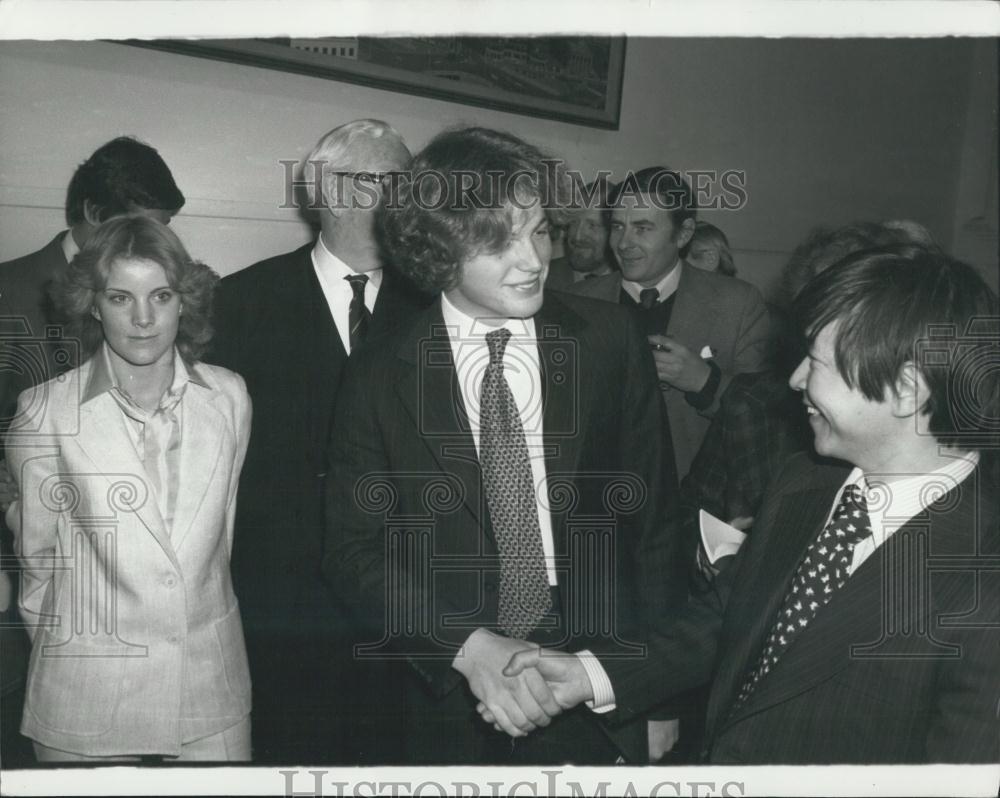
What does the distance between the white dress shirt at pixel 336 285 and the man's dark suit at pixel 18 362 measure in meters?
0.47

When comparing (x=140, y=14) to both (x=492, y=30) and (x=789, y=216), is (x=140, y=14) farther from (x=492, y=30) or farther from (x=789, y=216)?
(x=789, y=216)

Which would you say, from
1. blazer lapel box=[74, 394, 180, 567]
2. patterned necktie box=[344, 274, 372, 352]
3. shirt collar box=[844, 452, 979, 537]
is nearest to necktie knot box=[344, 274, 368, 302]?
patterned necktie box=[344, 274, 372, 352]

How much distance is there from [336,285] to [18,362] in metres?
0.59

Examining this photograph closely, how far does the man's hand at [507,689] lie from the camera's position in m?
1.22

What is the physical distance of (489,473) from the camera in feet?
4.46

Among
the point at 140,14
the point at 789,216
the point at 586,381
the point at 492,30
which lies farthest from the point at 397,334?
the point at 789,216

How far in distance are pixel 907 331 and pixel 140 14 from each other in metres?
1.31

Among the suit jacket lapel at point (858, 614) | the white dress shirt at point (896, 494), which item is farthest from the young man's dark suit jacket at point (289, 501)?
the white dress shirt at point (896, 494)

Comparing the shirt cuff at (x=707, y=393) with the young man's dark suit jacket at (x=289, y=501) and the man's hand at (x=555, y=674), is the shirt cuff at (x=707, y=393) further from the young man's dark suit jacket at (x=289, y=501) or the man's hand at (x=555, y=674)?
the man's hand at (x=555, y=674)

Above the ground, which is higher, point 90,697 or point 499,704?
point 499,704

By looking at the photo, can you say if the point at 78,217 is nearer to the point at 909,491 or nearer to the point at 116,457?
the point at 116,457

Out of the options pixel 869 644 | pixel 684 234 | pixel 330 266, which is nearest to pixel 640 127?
pixel 684 234

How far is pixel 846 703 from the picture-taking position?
101 cm

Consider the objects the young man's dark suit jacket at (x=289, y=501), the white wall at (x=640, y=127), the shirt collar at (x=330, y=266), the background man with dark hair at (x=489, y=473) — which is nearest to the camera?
the background man with dark hair at (x=489, y=473)
